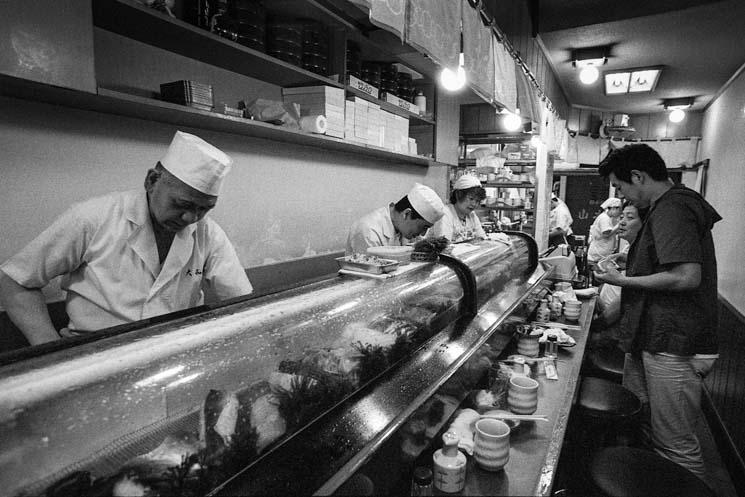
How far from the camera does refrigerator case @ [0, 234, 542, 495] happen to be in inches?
32.4

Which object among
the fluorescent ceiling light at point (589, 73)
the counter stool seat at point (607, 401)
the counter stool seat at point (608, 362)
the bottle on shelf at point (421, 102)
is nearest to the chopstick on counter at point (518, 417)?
the counter stool seat at point (607, 401)

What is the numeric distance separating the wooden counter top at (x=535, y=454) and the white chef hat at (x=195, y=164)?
1.47 metres

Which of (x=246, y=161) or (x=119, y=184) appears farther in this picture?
(x=246, y=161)

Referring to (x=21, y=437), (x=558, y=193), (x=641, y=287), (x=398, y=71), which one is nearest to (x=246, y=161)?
(x=398, y=71)

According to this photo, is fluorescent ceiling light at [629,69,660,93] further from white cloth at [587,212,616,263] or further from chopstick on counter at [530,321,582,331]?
chopstick on counter at [530,321,582,331]

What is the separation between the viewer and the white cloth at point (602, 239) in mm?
7445

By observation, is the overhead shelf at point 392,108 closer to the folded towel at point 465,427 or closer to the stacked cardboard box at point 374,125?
the stacked cardboard box at point 374,125

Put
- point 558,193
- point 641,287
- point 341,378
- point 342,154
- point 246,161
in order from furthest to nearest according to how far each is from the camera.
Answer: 1. point 558,193
2. point 342,154
3. point 246,161
4. point 641,287
5. point 341,378

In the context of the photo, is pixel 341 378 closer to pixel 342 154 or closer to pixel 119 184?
pixel 119 184

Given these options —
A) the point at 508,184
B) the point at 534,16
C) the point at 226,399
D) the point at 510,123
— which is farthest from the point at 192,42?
the point at 508,184

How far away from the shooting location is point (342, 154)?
13.1 feet

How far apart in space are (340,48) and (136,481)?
305cm

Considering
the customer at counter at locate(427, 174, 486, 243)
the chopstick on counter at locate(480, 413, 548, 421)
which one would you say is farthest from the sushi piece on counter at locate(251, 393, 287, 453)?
the customer at counter at locate(427, 174, 486, 243)

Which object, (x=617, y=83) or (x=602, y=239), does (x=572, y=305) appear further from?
(x=617, y=83)
